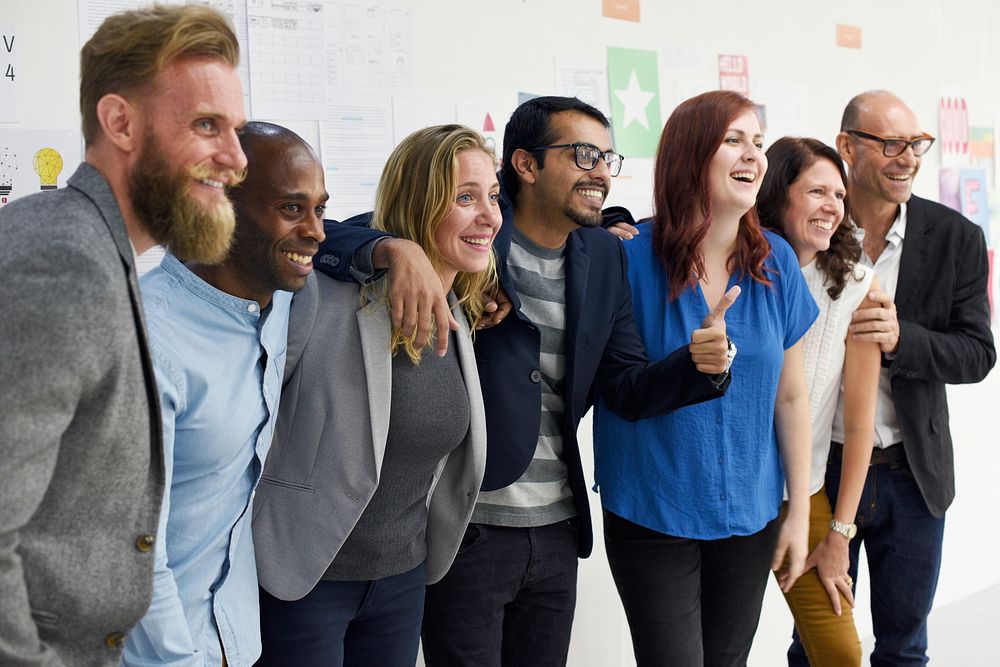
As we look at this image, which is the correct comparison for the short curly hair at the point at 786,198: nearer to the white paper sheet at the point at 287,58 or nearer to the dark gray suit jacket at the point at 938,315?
the dark gray suit jacket at the point at 938,315

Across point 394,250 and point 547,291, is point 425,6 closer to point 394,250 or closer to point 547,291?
point 547,291

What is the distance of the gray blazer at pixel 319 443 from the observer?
1459mm

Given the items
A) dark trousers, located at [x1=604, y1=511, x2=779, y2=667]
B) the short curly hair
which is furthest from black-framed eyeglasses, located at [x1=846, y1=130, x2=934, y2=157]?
dark trousers, located at [x1=604, y1=511, x2=779, y2=667]

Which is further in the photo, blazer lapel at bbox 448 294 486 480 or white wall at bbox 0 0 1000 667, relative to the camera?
white wall at bbox 0 0 1000 667

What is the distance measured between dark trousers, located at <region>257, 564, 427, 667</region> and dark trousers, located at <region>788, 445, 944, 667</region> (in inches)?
50.0

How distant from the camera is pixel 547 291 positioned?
71.1 inches

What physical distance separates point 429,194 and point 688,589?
3.20 feet

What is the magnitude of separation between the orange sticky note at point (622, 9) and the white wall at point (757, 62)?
3cm

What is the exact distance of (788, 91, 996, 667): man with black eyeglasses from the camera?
2.36 metres

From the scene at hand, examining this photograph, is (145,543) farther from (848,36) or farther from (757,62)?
(848,36)

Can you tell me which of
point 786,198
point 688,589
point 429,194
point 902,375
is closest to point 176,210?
point 429,194

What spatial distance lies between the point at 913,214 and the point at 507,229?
1256 mm

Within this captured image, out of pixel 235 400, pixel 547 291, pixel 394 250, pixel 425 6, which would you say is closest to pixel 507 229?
pixel 547 291

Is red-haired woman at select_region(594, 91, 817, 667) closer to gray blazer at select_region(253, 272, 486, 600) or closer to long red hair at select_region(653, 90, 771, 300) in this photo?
long red hair at select_region(653, 90, 771, 300)
